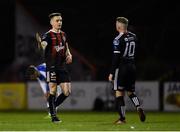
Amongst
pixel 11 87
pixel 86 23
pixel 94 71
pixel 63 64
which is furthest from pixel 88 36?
pixel 63 64

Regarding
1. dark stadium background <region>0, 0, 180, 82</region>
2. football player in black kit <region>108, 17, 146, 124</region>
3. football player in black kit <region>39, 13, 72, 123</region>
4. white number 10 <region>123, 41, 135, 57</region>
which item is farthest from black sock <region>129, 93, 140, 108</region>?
dark stadium background <region>0, 0, 180, 82</region>

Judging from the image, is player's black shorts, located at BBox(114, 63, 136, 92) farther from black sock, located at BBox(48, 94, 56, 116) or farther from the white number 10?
black sock, located at BBox(48, 94, 56, 116)

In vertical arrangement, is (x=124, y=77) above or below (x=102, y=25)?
below

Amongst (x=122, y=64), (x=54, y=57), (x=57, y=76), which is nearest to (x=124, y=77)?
(x=122, y=64)

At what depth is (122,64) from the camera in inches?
583

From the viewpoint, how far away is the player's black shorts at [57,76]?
14.9m

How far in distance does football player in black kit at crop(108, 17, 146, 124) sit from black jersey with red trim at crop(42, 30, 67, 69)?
3.83 feet

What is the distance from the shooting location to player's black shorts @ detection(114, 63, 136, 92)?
14805 millimetres

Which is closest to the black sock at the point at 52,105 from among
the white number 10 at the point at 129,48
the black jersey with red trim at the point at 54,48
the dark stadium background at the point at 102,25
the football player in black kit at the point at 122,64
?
the black jersey with red trim at the point at 54,48

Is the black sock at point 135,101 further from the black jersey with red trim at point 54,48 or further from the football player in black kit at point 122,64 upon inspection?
the black jersey with red trim at point 54,48

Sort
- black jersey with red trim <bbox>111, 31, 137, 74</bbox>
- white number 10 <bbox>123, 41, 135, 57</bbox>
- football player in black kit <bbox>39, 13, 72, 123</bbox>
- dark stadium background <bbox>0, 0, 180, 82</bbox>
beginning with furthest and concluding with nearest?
dark stadium background <bbox>0, 0, 180, 82</bbox> < football player in black kit <bbox>39, 13, 72, 123</bbox> < white number 10 <bbox>123, 41, 135, 57</bbox> < black jersey with red trim <bbox>111, 31, 137, 74</bbox>

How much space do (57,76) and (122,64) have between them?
1.38 meters

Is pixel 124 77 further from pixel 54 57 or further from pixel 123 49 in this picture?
pixel 54 57

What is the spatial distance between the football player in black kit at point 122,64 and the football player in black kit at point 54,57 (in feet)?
3.52
